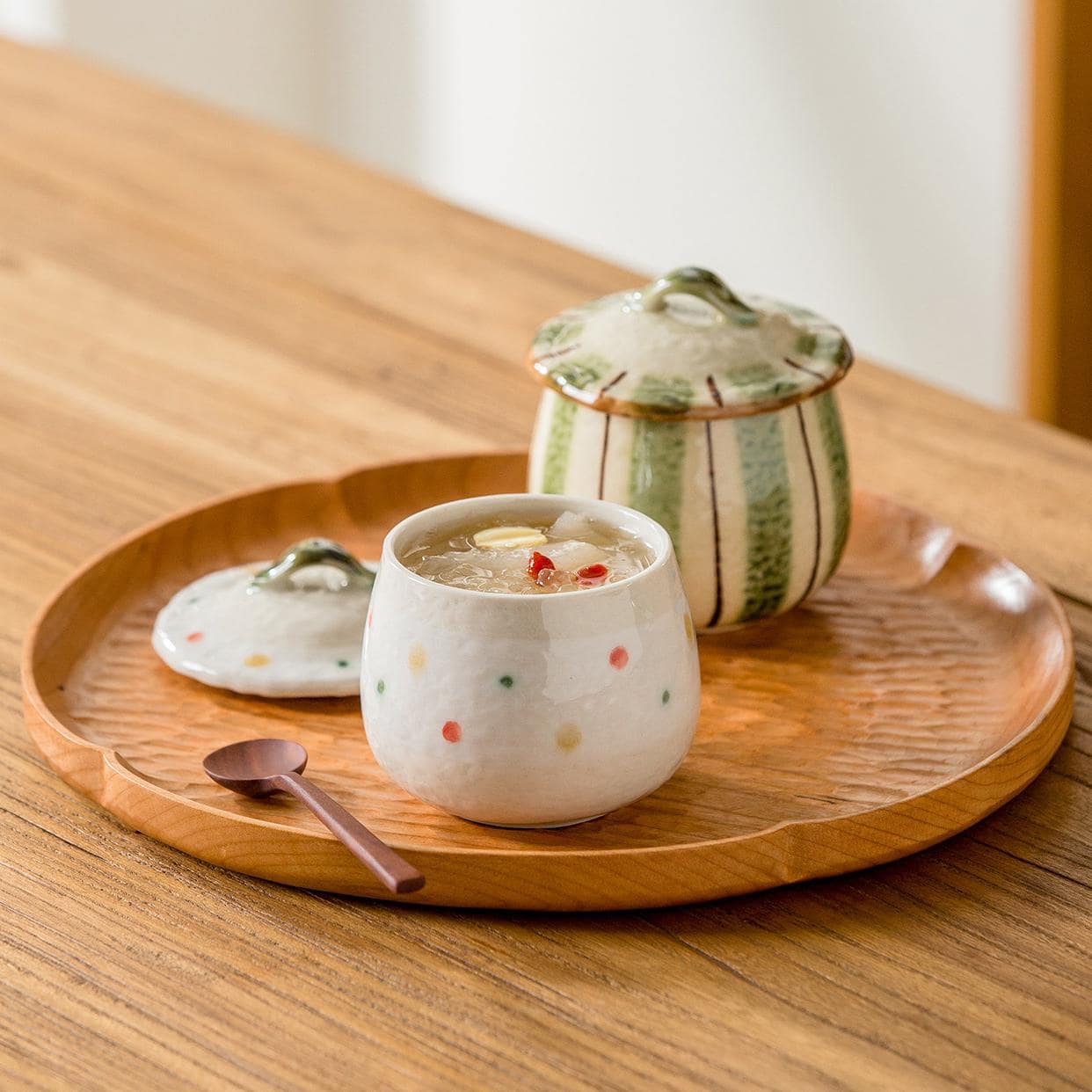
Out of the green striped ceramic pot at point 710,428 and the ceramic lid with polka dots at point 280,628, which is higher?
the green striped ceramic pot at point 710,428

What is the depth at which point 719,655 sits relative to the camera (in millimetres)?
747

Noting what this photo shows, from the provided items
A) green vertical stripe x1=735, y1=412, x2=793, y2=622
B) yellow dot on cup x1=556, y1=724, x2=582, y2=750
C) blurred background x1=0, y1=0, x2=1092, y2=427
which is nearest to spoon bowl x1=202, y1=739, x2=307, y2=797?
yellow dot on cup x1=556, y1=724, x2=582, y2=750

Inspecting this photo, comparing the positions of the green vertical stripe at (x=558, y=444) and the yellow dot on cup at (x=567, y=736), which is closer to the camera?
the yellow dot on cup at (x=567, y=736)

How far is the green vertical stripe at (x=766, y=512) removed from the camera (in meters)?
0.72

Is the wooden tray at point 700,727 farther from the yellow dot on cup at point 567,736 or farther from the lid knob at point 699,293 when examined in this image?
the lid knob at point 699,293

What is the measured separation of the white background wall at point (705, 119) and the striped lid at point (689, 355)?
4.09 feet

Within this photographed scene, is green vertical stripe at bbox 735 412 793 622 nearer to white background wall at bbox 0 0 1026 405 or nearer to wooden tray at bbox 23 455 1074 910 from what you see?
wooden tray at bbox 23 455 1074 910

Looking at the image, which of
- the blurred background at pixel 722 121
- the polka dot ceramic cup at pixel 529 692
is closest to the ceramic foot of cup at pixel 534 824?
the polka dot ceramic cup at pixel 529 692

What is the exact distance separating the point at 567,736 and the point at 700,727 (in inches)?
5.3

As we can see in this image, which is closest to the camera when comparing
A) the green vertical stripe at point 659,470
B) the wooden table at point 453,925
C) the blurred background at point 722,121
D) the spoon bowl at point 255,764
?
the wooden table at point 453,925

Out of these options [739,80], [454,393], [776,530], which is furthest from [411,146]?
[776,530]

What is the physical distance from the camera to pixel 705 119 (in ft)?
7.96

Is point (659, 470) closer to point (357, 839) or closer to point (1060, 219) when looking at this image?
point (357, 839)

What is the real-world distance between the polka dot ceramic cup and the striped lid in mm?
128
